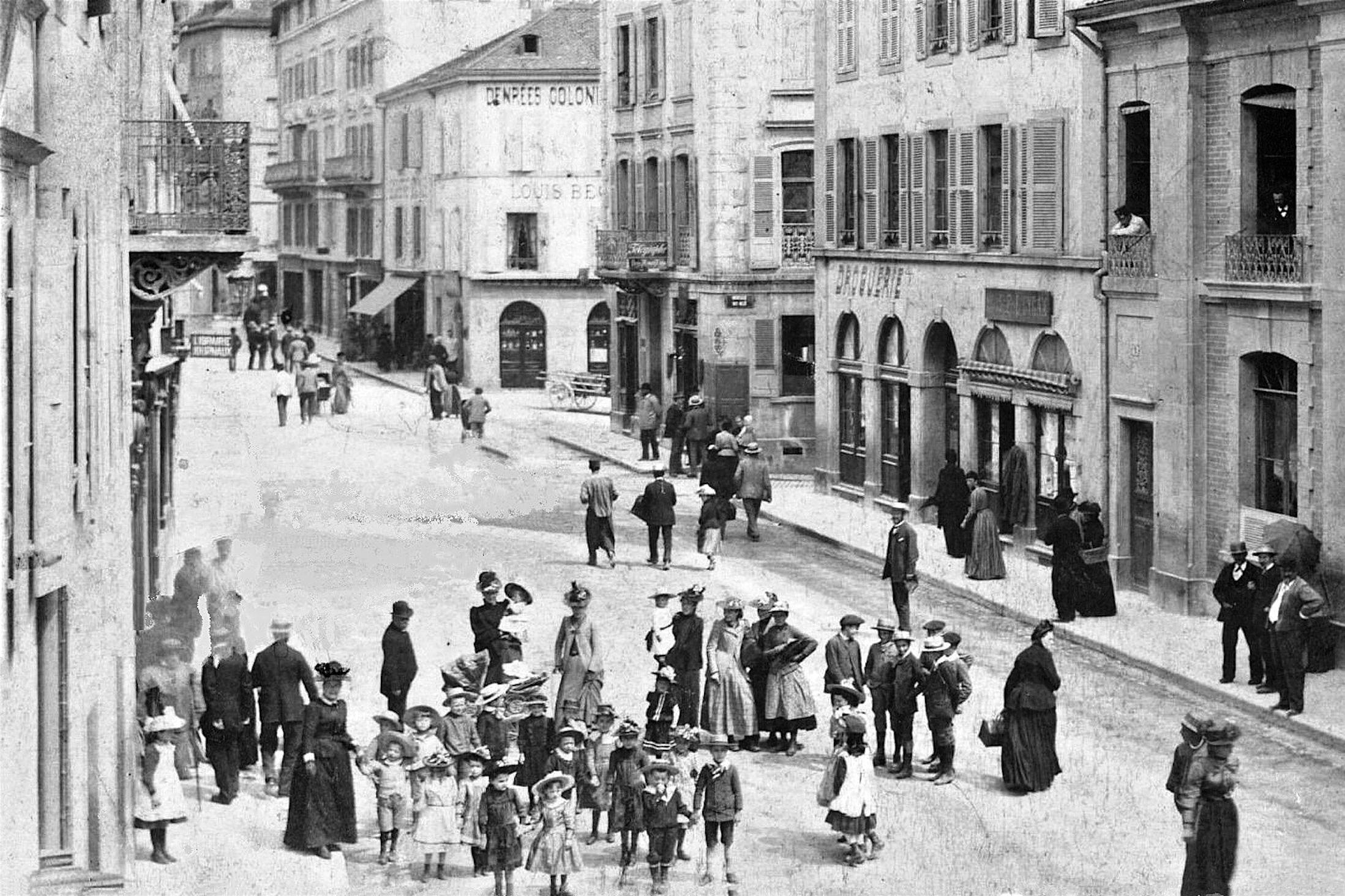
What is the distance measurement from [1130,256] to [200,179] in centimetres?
1185

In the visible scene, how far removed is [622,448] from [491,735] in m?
30.0

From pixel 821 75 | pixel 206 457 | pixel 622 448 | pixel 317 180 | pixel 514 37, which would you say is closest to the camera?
pixel 821 75

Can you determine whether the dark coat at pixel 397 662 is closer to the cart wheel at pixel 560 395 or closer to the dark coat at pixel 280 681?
the dark coat at pixel 280 681

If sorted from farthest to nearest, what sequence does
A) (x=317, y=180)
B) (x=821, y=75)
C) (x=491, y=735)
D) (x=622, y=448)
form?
(x=317, y=180), (x=622, y=448), (x=821, y=75), (x=491, y=735)

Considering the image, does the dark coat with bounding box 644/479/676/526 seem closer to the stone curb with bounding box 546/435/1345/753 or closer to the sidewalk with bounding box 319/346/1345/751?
the sidewalk with bounding box 319/346/1345/751

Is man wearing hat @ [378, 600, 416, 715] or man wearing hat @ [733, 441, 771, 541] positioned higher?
man wearing hat @ [733, 441, 771, 541]

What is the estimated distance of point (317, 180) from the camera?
86125 millimetres

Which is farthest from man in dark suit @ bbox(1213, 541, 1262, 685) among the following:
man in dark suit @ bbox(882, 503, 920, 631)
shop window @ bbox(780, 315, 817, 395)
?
shop window @ bbox(780, 315, 817, 395)

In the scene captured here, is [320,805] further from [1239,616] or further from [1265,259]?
[1265,259]

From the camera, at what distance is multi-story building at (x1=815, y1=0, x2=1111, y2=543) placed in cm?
2983

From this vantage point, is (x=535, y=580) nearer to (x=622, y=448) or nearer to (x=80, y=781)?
(x=80, y=781)

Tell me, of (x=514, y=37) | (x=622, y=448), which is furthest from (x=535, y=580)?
(x=514, y=37)

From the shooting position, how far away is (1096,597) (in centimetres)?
2627

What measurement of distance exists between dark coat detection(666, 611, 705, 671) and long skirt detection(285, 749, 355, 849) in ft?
13.9
